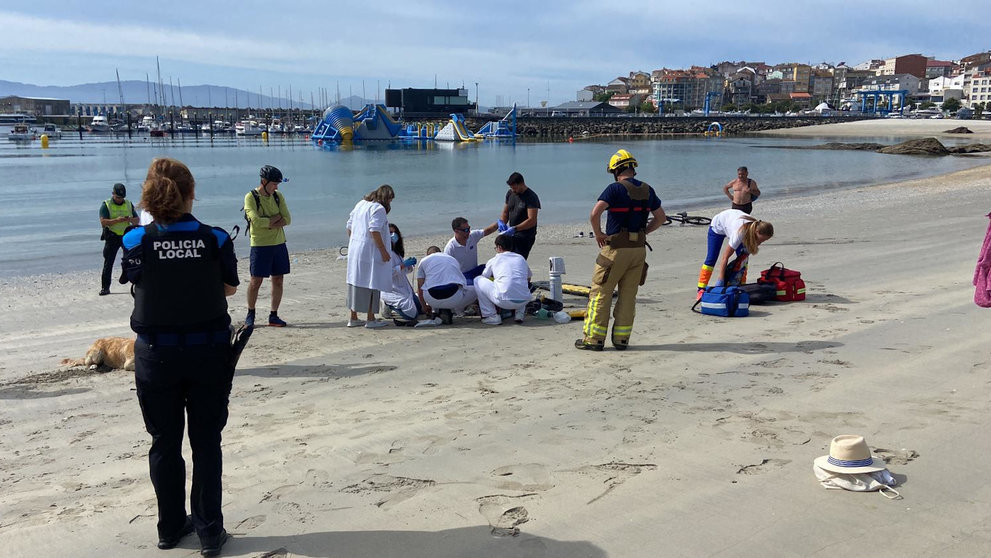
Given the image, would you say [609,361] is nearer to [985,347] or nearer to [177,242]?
[985,347]

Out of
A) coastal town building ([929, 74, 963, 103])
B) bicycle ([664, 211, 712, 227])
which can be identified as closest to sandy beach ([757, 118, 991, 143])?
bicycle ([664, 211, 712, 227])

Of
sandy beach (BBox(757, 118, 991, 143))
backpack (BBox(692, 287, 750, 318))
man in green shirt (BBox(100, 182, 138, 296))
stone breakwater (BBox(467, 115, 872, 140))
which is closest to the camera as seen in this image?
backpack (BBox(692, 287, 750, 318))

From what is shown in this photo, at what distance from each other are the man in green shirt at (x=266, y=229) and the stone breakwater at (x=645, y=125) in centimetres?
10127

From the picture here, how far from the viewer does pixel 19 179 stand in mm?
36344

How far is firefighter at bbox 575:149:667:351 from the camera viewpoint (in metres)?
6.17

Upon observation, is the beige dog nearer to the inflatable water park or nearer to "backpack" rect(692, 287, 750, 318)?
"backpack" rect(692, 287, 750, 318)

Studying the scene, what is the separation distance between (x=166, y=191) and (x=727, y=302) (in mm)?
6040

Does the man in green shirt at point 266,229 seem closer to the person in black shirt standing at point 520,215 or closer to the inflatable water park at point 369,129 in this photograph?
the person in black shirt standing at point 520,215

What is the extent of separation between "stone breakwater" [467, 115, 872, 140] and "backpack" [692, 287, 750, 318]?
101 m

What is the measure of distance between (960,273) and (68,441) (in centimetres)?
989

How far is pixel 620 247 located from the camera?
6270 millimetres

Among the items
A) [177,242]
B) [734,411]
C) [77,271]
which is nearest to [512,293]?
[734,411]

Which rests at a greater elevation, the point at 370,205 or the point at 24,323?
the point at 370,205

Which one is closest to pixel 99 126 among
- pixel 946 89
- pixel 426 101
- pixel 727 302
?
pixel 426 101
